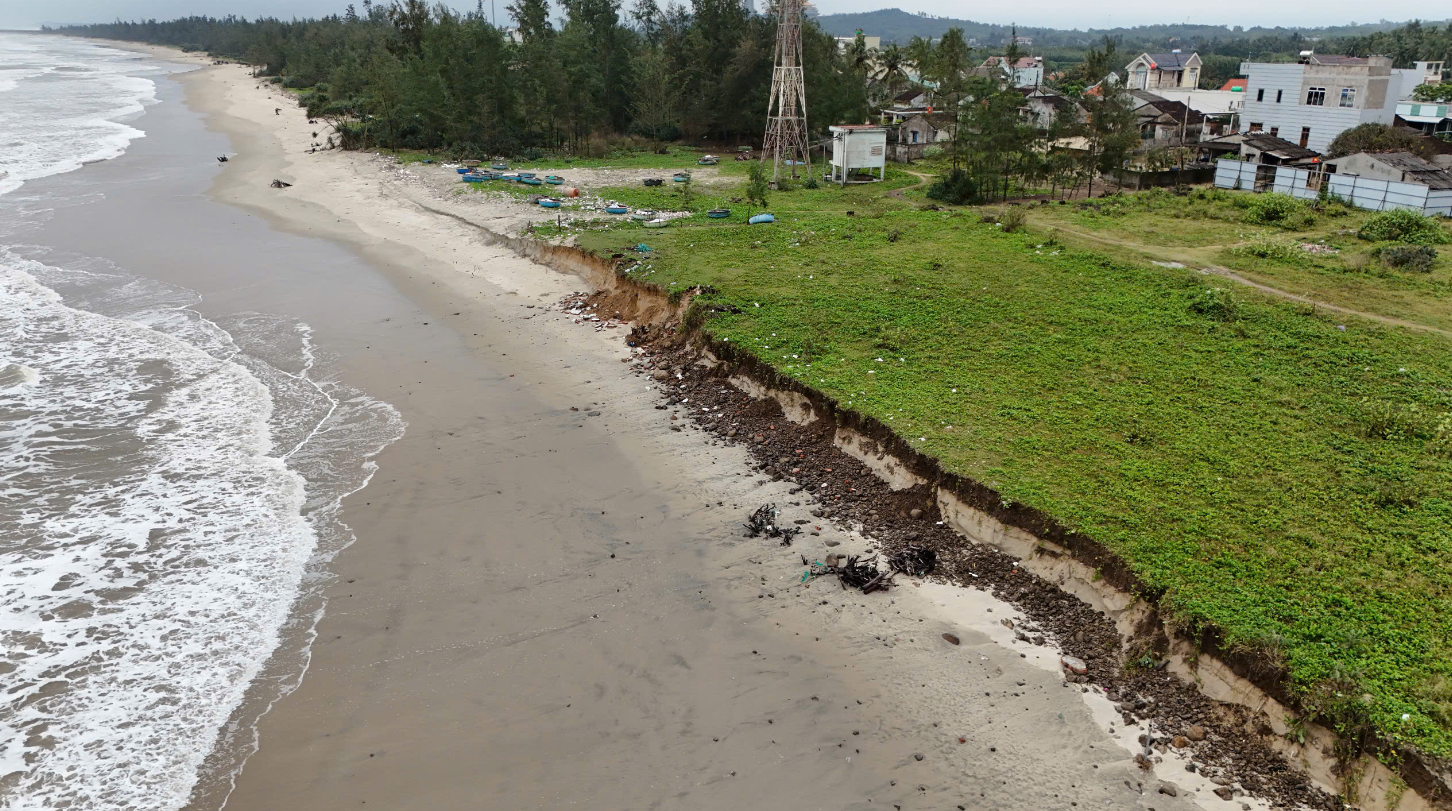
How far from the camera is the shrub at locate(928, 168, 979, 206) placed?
39344mm

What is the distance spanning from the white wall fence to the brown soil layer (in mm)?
31004

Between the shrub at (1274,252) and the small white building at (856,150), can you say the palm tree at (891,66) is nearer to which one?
the small white building at (856,150)

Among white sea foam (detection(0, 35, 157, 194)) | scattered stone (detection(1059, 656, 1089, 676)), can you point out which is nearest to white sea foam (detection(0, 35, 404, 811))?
scattered stone (detection(1059, 656, 1089, 676))

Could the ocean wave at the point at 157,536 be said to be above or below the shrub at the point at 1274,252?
below

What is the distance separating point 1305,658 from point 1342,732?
1.01 metres

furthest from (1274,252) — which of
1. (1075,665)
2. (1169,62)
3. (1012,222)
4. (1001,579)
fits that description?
(1169,62)

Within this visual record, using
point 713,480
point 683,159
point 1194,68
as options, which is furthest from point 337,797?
point 1194,68

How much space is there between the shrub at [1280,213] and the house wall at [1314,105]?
19213 millimetres

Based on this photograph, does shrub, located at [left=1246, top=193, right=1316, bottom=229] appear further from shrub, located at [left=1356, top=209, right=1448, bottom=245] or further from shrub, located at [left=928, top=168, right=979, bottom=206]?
shrub, located at [left=928, top=168, right=979, bottom=206]

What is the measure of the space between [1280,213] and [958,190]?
1307cm

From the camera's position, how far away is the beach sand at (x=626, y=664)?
10242 millimetres

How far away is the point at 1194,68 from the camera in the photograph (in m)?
91.0

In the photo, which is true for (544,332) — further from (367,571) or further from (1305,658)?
(1305,658)

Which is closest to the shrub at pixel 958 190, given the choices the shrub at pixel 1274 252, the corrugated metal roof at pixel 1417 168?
the shrub at pixel 1274 252
